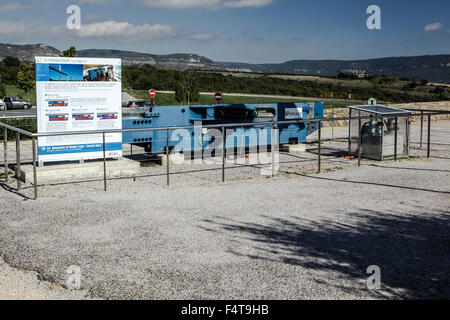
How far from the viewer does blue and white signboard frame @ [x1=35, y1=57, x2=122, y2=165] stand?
39.2 ft

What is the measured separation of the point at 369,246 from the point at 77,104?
8.48m

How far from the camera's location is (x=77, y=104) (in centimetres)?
1236

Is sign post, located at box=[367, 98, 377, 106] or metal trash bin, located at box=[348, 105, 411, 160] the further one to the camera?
sign post, located at box=[367, 98, 377, 106]

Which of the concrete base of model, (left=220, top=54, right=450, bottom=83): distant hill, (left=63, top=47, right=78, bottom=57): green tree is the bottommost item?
the concrete base of model

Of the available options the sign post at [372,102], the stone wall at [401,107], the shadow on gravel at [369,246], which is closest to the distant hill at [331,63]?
the stone wall at [401,107]

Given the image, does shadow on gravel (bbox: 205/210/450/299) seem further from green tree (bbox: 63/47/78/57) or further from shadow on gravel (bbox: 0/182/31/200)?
green tree (bbox: 63/47/78/57)

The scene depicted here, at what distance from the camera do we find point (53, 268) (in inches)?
238

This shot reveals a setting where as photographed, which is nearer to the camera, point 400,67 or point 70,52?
point 70,52

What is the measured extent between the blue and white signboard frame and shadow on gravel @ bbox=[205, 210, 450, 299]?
5817mm

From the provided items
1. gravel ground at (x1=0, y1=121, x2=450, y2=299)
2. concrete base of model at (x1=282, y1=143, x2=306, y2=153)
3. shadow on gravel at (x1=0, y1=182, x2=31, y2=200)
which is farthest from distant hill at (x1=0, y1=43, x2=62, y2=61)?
gravel ground at (x1=0, y1=121, x2=450, y2=299)

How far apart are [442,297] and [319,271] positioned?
141 centimetres

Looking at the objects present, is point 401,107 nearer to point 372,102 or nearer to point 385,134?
point 372,102

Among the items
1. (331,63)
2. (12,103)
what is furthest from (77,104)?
(331,63)

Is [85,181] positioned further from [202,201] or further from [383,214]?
[383,214]
